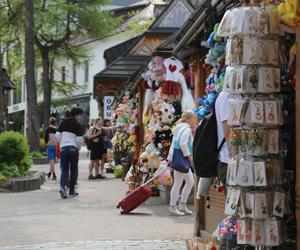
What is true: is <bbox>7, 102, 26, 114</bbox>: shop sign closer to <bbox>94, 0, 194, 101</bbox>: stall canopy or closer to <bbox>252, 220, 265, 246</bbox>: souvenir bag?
<bbox>94, 0, 194, 101</bbox>: stall canopy

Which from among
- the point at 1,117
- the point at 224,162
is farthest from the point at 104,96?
the point at 224,162

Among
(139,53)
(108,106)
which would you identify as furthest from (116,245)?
(108,106)

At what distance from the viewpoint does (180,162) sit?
10367mm

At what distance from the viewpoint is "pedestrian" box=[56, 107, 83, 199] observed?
44.0 feet

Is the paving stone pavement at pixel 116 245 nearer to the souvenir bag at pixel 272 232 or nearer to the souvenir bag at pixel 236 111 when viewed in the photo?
the souvenir bag at pixel 272 232

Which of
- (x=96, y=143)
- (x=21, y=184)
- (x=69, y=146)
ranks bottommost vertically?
(x=21, y=184)

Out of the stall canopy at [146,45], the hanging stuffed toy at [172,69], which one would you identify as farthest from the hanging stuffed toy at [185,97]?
the stall canopy at [146,45]

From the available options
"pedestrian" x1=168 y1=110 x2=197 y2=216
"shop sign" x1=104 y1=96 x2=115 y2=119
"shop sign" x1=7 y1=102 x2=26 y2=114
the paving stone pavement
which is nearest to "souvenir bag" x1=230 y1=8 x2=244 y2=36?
the paving stone pavement

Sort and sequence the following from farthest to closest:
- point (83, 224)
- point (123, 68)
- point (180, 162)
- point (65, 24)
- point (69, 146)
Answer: point (65, 24), point (123, 68), point (69, 146), point (180, 162), point (83, 224)

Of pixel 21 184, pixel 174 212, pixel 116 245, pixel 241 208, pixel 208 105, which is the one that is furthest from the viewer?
pixel 21 184

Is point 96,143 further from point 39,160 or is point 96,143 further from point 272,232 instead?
point 272,232

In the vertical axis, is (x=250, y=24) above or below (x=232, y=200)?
above

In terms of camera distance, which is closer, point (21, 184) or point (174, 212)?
point (174, 212)

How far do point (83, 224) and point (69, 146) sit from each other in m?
4.00
